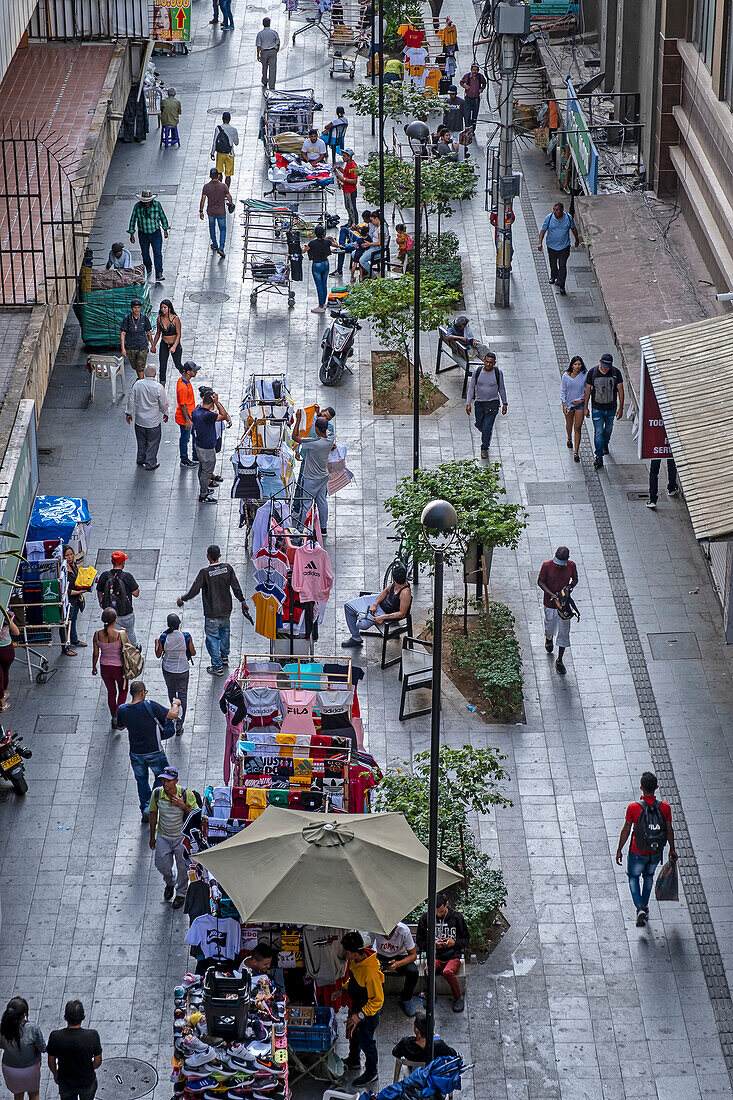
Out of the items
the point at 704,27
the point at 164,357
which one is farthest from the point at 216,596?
the point at 704,27

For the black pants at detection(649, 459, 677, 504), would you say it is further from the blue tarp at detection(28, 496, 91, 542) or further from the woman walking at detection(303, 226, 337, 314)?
the woman walking at detection(303, 226, 337, 314)

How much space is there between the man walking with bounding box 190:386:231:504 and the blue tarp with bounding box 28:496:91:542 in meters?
2.22

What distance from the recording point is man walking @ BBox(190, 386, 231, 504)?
21781 mm

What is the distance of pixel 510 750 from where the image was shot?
698 inches

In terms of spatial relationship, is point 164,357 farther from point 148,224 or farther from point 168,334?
point 148,224

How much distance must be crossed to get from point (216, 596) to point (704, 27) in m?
13.2

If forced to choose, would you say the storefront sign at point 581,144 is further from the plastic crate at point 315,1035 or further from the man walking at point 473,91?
the plastic crate at point 315,1035

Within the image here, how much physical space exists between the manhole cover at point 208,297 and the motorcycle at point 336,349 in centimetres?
327

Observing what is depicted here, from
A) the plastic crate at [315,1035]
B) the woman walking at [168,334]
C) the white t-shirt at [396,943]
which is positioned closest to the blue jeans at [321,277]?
the woman walking at [168,334]

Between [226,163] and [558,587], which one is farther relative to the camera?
[226,163]

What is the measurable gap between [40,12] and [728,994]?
2468 cm

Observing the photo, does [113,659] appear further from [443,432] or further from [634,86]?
[634,86]

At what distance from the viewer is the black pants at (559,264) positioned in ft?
92.2

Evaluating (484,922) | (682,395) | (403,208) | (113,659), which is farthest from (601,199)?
(484,922)
